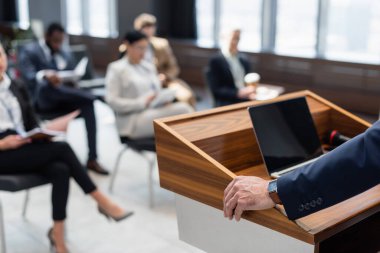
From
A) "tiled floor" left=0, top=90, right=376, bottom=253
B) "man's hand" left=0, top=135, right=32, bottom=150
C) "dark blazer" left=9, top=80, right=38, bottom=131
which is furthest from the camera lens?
"dark blazer" left=9, top=80, right=38, bottom=131

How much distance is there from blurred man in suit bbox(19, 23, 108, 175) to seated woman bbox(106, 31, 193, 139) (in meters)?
0.71

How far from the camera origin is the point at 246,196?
62.3 inches

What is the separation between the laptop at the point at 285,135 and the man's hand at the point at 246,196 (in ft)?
1.48

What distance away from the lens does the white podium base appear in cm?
166

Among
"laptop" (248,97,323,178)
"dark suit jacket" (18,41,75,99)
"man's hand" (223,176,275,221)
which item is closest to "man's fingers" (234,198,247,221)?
"man's hand" (223,176,275,221)

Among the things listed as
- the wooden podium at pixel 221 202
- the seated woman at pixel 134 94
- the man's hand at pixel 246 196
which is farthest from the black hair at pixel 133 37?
the man's hand at pixel 246 196

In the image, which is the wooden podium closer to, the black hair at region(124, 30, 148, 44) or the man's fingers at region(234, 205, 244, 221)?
the man's fingers at region(234, 205, 244, 221)

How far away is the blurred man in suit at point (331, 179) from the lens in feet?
4.69

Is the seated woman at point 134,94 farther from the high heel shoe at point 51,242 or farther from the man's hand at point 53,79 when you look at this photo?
the high heel shoe at point 51,242

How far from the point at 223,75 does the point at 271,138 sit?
2761mm

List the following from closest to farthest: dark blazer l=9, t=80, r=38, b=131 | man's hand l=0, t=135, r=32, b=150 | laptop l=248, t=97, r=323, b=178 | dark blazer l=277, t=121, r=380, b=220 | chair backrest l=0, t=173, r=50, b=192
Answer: dark blazer l=277, t=121, r=380, b=220 → laptop l=248, t=97, r=323, b=178 → chair backrest l=0, t=173, r=50, b=192 → man's hand l=0, t=135, r=32, b=150 → dark blazer l=9, t=80, r=38, b=131

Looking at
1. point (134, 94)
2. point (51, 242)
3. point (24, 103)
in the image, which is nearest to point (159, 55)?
point (134, 94)

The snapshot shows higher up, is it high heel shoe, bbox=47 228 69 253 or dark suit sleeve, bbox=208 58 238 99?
dark suit sleeve, bbox=208 58 238 99

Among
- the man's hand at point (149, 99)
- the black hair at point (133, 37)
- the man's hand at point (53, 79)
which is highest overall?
the black hair at point (133, 37)
